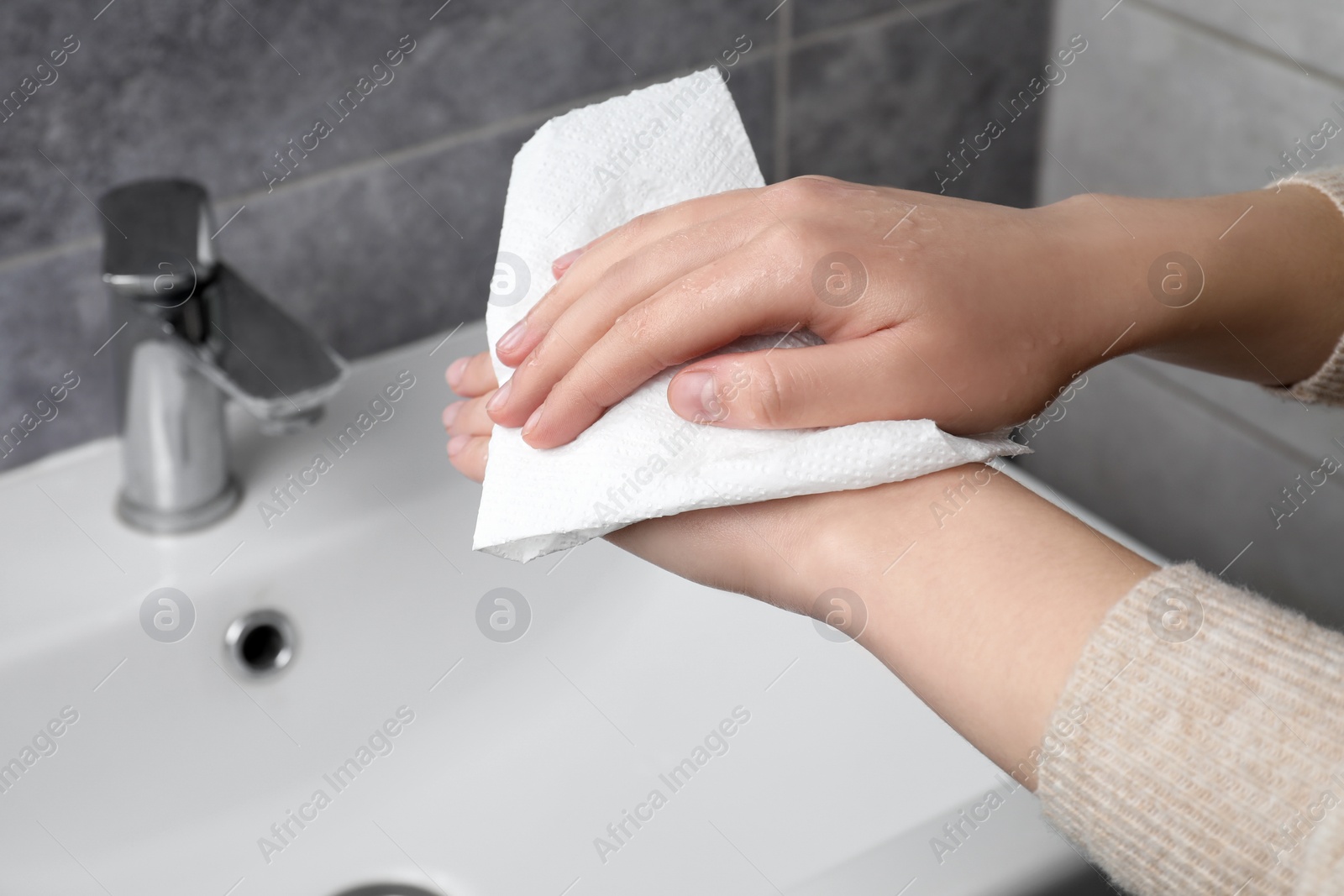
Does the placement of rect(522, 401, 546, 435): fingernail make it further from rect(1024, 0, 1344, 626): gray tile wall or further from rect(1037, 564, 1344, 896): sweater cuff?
rect(1024, 0, 1344, 626): gray tile wall

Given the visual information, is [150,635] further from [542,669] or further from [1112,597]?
[1112,597]

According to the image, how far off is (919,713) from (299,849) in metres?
0.35

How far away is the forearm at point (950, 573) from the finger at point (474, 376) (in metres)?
0.13

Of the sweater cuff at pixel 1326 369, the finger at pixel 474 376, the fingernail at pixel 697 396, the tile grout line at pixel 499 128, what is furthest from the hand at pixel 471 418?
the sweater cuff at pixel 1326 369

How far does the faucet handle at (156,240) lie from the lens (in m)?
0.60

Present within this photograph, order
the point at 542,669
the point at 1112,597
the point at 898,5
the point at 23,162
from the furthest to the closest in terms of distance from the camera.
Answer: the point at 898,5 < the point at 542,669 < the point at 23,162 < the point at 1112,597

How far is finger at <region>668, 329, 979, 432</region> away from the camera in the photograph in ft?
1.42

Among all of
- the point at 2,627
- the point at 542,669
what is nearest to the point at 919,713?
the point at 542,669

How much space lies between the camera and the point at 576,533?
45 centimetres

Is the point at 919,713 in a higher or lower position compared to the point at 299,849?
lower

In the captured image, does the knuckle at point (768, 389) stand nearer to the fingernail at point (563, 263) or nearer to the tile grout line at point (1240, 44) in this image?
the fingernail at point (563, 263)

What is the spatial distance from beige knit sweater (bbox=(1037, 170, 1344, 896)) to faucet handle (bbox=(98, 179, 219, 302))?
46cm

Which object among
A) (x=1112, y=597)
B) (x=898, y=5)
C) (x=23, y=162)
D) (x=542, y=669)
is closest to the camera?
(x=1112, y=597)

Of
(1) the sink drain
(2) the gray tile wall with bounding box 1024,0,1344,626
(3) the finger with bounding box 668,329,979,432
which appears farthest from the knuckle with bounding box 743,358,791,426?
(2) the gray tile wall with bounding box 1024,0,1344,626
